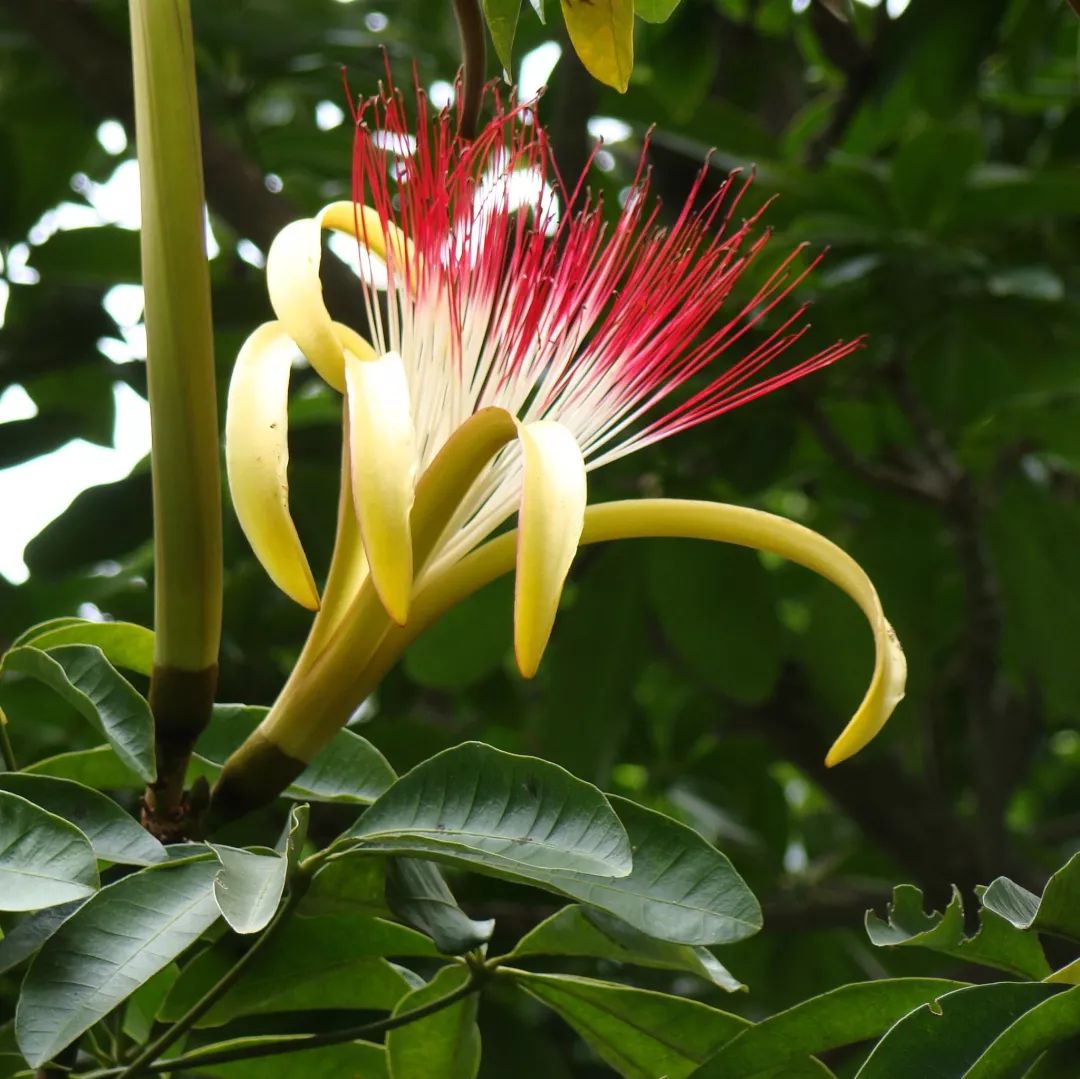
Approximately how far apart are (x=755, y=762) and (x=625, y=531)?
1.23 meters

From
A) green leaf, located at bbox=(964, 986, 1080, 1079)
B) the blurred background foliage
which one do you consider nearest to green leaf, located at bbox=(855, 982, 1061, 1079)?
green leaf, located at bbox=(964, 986, 1080, 1079)

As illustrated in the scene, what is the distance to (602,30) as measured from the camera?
0.72 meters

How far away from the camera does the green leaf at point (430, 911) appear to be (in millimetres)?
684

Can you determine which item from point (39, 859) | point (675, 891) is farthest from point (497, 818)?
point (39, 859)

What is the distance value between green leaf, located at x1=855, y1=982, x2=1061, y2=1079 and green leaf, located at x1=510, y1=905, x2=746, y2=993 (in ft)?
0.44

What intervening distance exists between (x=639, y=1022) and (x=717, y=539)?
24cm

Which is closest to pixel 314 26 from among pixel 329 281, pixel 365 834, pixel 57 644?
pixel 329 281

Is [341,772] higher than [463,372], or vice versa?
[463,372]

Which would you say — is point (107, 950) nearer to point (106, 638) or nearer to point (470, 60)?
point (106, 638)

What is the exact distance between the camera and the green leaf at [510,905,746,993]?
707 mm

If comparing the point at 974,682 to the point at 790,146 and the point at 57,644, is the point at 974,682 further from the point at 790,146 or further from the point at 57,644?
the point at 57,644

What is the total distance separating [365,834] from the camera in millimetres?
651

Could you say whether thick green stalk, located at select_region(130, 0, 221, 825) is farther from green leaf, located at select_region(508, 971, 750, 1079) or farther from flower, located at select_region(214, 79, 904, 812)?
green leaf, located at select_region(508, 971, 750, 1079)

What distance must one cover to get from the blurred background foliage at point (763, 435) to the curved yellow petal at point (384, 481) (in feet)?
2.38
